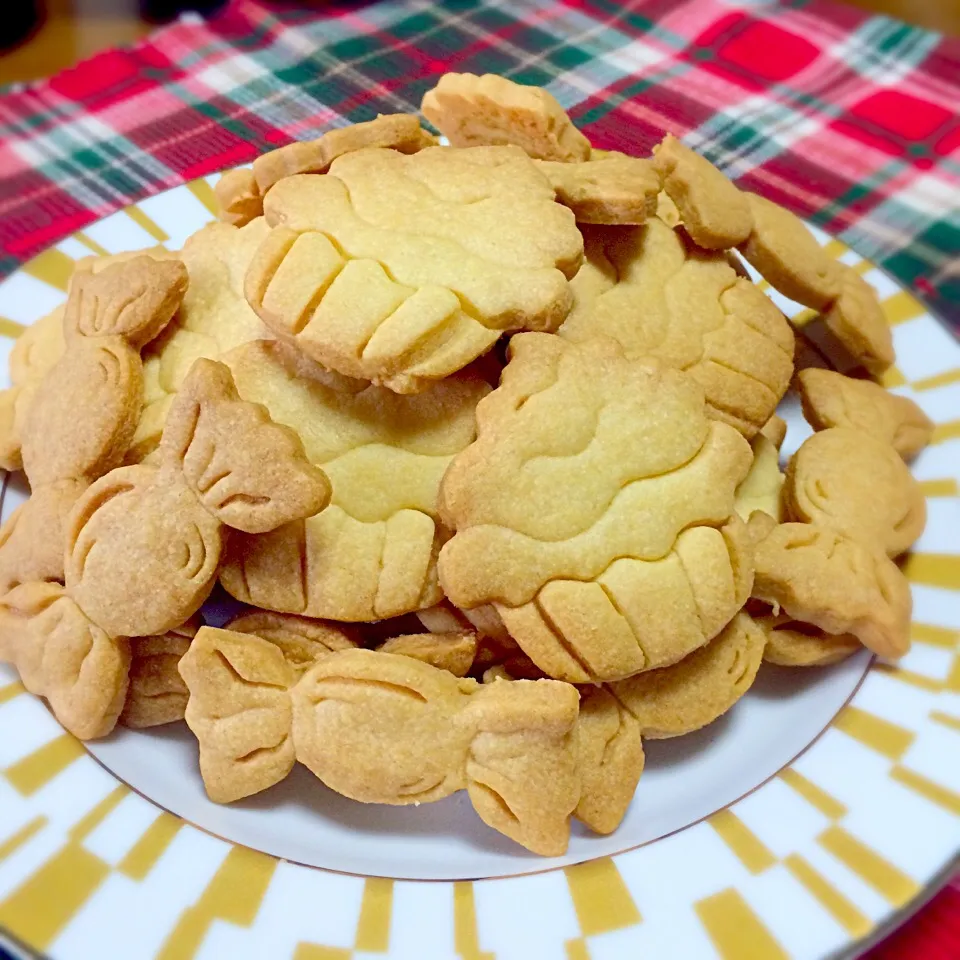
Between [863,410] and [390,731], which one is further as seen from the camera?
[863,410]

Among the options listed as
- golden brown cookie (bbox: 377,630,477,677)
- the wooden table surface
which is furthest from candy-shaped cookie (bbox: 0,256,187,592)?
the wooden table surface

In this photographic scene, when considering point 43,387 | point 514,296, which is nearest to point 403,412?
point 514,296

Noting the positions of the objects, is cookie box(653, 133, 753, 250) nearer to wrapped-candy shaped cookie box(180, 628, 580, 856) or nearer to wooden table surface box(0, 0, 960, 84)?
wrapped-candy shaped cookie box(180, 628, 580, 856)

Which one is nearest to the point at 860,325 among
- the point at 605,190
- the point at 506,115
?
the point at 605,190

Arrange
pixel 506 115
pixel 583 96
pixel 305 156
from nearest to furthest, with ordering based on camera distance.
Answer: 1. pixel 305 156
2. pixel 506 115
3. pixel 583 96

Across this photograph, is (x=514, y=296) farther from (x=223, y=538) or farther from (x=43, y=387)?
(x=43, y=387)

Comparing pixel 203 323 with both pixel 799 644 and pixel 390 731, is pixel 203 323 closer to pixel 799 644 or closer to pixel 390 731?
pixel 390 731

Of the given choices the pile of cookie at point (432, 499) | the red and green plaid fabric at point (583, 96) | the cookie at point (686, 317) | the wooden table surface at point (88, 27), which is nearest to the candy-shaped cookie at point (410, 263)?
the pile of cookie at point (432, 499)
